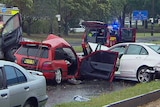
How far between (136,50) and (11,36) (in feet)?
16.9

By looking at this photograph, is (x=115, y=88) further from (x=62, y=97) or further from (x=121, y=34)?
(x=121, y=34)

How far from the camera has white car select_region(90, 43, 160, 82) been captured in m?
15.1

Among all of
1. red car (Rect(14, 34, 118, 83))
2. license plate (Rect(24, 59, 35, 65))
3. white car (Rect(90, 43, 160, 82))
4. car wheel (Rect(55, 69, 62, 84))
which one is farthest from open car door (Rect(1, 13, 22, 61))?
white car (Rect(90, 43, 160, 82))

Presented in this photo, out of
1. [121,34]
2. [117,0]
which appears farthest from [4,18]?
[117,0]

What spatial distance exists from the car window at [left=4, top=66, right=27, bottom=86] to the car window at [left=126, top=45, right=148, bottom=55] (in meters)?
7.80

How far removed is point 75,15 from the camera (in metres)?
63.2

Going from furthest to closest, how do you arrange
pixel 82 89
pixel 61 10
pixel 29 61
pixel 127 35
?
1. pixel 61 10
2. pixel 127 35
3. pixel 29 61
4. pixel 82 89

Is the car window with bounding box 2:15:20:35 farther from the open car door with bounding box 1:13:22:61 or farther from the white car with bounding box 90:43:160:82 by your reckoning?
the white car with bounding box 90:43:160:82

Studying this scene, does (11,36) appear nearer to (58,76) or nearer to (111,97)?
(58,76)

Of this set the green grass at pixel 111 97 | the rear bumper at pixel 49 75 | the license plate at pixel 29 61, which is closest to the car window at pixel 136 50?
the green grass at pixel 111 97

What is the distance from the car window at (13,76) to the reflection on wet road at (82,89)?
2.79m

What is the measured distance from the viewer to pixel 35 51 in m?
14.5

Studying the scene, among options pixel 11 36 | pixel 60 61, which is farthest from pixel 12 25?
pixel 60 61

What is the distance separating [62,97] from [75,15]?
51326mm
